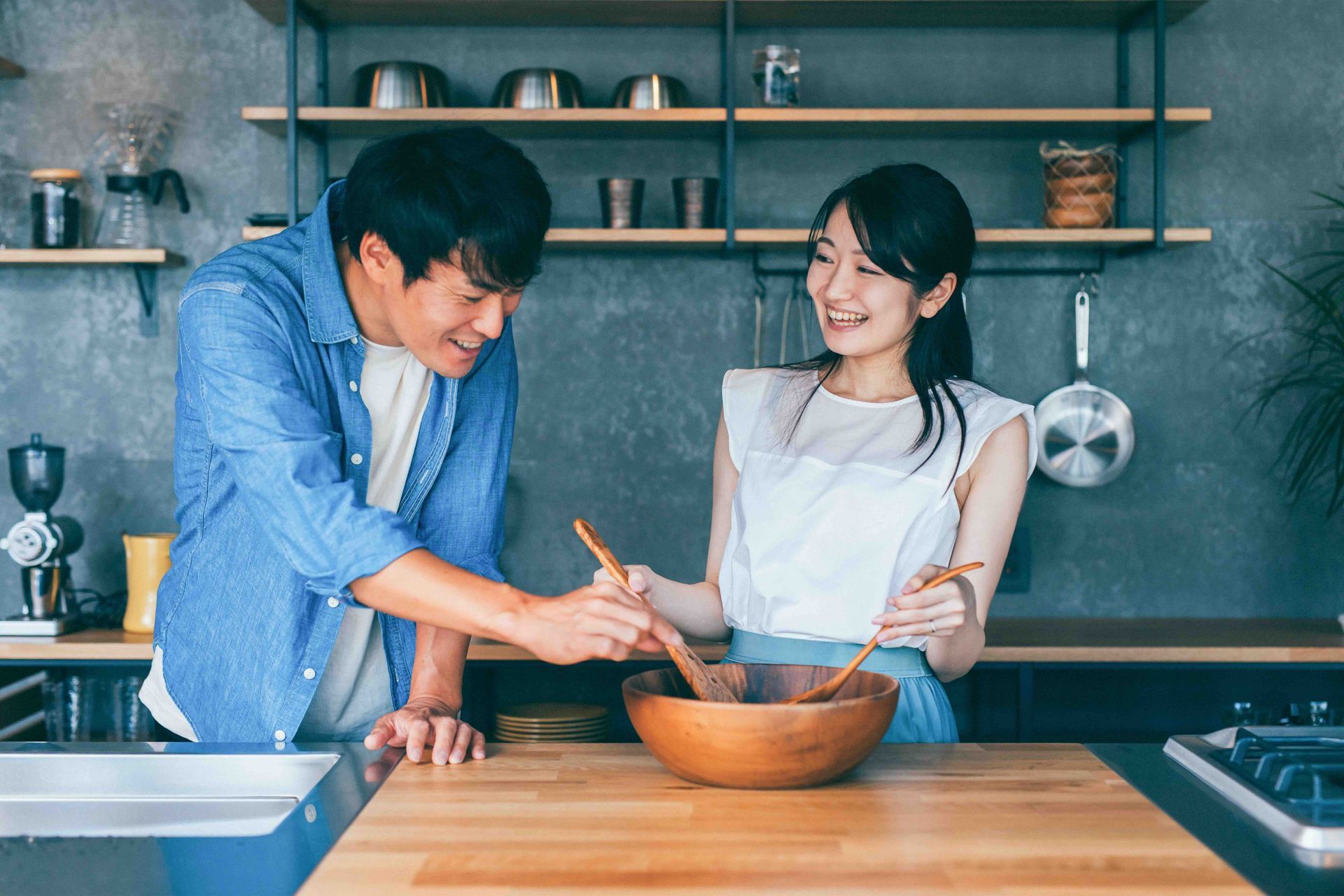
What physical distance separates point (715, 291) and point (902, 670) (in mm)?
1629

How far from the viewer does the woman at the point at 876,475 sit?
5.10 feet

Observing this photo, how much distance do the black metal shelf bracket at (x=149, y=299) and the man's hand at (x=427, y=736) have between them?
207cm

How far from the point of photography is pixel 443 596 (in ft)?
3.68

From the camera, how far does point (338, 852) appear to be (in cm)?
91

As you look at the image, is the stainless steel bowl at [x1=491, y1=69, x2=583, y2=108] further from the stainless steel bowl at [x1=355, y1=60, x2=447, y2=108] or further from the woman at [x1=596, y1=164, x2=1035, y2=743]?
the woman at [x1=596, y1=164, x2=1035, y2=743]

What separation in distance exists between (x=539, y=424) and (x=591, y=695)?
0.71 metres

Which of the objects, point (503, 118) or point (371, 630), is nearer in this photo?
point (371, 630)

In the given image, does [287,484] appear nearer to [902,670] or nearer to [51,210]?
[902,670]

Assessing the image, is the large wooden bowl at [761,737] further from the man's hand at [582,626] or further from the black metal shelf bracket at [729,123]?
the black metal shelf bracket at [729,123]

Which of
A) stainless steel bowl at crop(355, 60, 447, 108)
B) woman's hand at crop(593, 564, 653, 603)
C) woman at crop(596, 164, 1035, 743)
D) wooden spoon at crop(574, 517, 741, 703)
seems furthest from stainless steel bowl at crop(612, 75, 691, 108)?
wooden spoon at crop(574, 517, 741, 703)

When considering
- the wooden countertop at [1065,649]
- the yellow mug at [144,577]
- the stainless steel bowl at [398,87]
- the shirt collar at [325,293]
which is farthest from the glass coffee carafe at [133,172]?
the shirt collar at [325,293]

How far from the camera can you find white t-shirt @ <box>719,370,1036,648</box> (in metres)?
1.56

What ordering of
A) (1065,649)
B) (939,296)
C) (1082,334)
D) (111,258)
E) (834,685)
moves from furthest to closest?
(1082,334), (111,258), (1065,649), (939,296), (834,685)

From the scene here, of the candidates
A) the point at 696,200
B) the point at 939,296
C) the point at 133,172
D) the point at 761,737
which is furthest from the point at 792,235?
the point at 761,737
